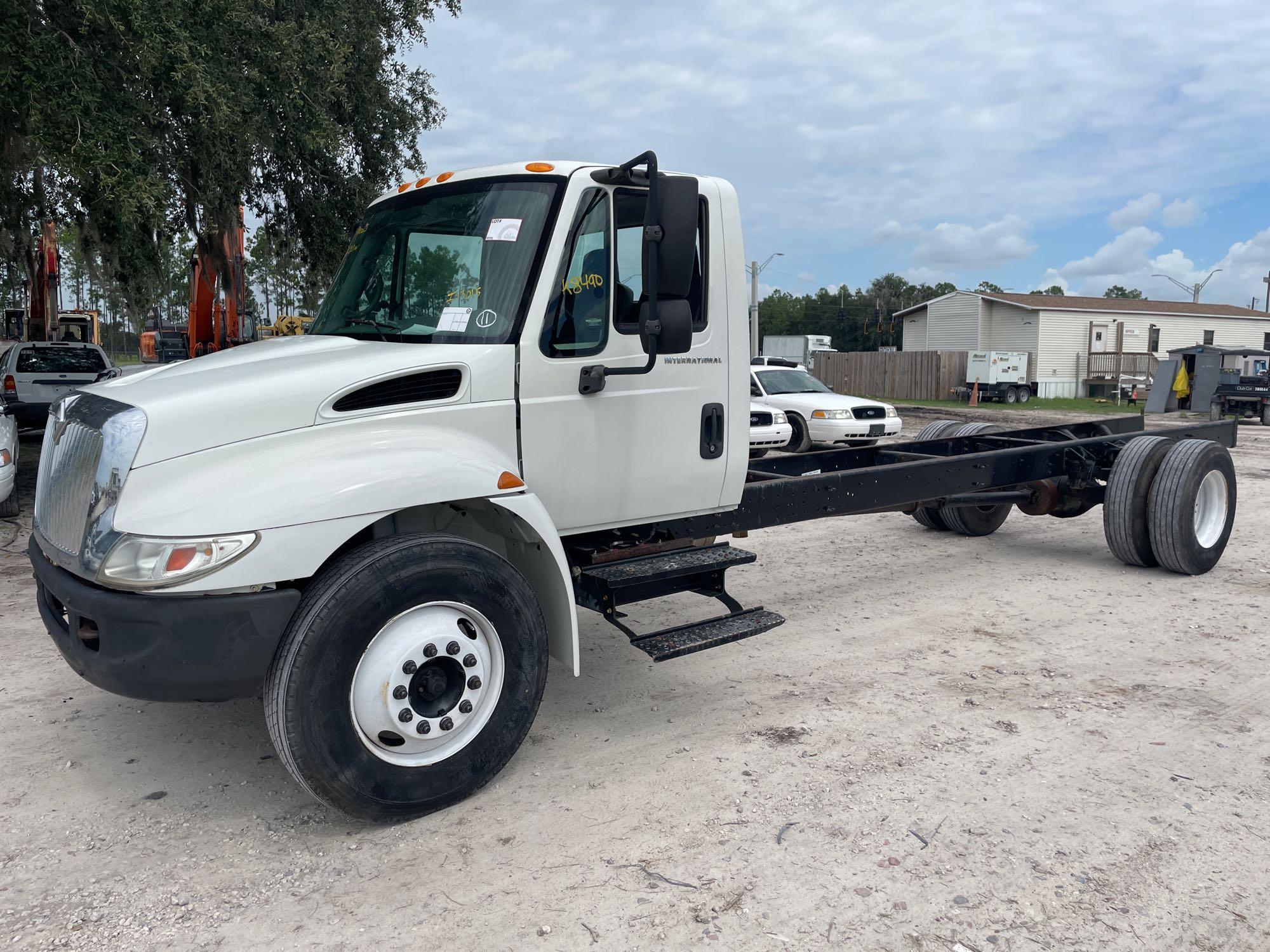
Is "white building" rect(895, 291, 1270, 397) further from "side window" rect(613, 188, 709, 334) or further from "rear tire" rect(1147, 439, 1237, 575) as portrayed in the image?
"side window" rect(613, 188, 709, 334)

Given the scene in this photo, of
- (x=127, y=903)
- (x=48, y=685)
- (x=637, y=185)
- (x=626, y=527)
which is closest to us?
(x=127, y=903)

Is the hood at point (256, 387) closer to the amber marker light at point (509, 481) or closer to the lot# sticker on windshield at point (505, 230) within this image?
the amber marker light at point (509, 481)

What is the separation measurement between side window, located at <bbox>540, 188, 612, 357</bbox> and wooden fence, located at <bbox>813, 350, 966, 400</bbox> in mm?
37542

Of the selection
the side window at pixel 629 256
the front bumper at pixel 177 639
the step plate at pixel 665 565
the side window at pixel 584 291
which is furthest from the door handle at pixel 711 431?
the front bumper at pixel 177 639

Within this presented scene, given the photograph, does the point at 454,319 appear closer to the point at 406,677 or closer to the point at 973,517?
the point at 406,677

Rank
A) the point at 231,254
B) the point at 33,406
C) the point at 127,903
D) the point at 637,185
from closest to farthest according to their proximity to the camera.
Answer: the point at 127,903 < the point at 637,185 < the point at 33,406 < the point at 231,254

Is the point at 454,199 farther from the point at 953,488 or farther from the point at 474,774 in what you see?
the point at 953,488

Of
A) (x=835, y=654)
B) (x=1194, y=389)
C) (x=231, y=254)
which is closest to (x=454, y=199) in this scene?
(x=835, y=654)

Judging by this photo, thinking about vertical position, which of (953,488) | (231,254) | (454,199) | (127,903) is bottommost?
(127,903)

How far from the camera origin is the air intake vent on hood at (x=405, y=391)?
12.0 ft

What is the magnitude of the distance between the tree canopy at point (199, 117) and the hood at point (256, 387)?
7.26 meters

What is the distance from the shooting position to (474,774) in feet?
12.4

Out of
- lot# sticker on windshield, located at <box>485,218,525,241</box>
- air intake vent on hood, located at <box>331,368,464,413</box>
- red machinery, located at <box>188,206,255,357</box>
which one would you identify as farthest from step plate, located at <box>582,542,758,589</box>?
red machinery, located at <box>188,206,255,357</box>

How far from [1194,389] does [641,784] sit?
29.2 meters
